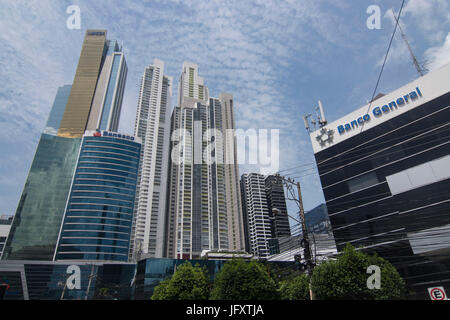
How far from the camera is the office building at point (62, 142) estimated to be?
308ft

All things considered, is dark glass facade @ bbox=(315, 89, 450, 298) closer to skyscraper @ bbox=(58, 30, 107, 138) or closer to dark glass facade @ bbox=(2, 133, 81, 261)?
dark glass facade @ bbox=(2, 133, 81, 261)

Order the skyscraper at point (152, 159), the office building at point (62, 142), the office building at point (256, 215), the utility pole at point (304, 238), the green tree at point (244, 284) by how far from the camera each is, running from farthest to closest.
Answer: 1. the office building at point (256, 215)
2. the skyscraper at point (152, 159)
3. the office building at point (62, 142)
4. the green tree at point (244, 284)
5. the utility pole at point (304, 238)

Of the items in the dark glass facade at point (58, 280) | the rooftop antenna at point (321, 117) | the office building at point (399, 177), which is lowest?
the dark glass facade at point (58, 280)

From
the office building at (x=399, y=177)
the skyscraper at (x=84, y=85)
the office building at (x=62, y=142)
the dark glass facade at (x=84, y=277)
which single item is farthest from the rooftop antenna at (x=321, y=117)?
the skyscraper at (x=84, y=85)

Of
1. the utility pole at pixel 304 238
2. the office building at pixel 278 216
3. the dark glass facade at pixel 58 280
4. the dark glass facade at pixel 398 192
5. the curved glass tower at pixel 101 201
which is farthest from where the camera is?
the office building at pixel 278 216

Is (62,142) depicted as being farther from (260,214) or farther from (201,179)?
(260,214)

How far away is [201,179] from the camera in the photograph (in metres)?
111

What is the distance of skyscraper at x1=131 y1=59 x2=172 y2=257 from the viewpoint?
4281 inches

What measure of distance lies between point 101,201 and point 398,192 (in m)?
89.1

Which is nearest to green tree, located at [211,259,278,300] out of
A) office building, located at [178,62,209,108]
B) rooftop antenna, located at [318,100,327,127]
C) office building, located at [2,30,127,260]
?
rooftop antenna, located at [318,100,327,127]

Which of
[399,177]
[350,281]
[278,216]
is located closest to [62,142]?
[278,216]

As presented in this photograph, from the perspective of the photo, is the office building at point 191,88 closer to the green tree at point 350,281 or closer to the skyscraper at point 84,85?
the skyscraper at point 84,85

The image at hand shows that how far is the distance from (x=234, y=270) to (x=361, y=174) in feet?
116

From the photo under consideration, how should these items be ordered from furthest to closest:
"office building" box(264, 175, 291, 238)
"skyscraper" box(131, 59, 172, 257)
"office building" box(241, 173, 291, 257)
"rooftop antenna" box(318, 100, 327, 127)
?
"office building" box(264, 175, 291, 238)
"office building" box(241, 173, 291, 257)
"skyscraper" box(131, 59, 172, 257)
"rooftop antenna" box(318, 100, 327, 127)
